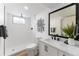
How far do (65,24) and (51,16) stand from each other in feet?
0.67

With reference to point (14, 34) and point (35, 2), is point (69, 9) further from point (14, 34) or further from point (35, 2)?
point (14, 34)

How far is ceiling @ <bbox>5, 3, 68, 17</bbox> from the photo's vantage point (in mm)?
1156

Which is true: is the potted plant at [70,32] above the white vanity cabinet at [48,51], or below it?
above

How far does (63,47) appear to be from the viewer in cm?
112

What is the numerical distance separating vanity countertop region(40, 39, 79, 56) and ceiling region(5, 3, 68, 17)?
39 cm

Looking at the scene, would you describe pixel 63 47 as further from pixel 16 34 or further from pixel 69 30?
pixel 16 34

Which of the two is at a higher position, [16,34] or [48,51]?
[16,34]

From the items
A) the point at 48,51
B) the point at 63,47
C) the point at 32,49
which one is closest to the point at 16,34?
the point at 32,49

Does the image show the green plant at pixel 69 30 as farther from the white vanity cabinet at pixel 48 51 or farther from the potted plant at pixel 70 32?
the white vanity cabinet at pixel 48 51

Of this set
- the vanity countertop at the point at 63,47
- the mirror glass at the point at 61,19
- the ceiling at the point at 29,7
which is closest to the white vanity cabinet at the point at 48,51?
the vanity countertop at the point at 63,47

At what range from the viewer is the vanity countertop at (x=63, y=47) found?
1062 millimetres

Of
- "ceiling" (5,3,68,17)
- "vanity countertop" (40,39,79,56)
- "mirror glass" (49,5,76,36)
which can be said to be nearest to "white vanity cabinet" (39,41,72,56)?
"vanity countertop" (40,39,79,56)

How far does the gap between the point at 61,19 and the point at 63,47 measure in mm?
355

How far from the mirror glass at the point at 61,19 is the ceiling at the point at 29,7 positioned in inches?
3.4
